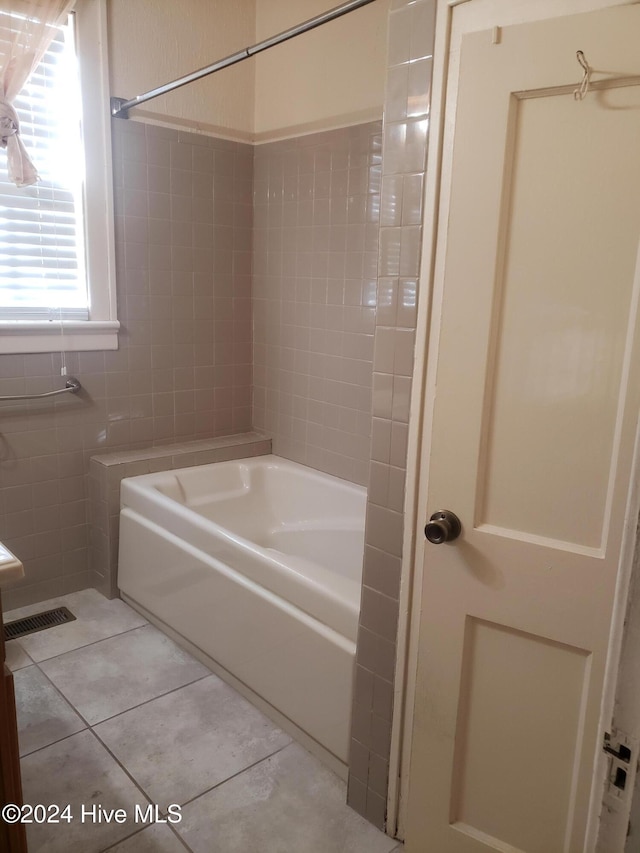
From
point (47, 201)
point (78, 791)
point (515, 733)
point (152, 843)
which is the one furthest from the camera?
point (47, 201)

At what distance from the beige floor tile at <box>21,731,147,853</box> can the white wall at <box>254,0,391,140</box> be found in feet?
8.31

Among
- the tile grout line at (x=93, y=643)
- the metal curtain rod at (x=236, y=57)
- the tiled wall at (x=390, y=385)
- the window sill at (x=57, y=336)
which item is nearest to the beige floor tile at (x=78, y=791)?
the tile grout line at (x=93, y=643)

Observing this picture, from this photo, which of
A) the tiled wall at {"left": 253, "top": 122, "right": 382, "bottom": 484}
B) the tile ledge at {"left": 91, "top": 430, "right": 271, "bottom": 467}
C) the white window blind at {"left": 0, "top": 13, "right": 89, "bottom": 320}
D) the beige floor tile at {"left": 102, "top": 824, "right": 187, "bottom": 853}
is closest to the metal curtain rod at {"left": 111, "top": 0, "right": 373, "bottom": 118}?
the white window blind at {"left": 0, "top": 13, "right": 89, "bottom": 320}

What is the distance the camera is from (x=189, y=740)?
198 cm

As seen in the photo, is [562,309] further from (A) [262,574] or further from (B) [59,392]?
(B) [59,392]

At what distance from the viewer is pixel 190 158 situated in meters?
2.94

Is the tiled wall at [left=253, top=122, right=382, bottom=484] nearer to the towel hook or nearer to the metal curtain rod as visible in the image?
the metal curtain rod

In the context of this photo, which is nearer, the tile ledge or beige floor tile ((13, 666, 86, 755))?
beige floor tile ((13, 666, 86, 755))

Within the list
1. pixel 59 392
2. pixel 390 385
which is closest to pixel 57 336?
pixel 59 392

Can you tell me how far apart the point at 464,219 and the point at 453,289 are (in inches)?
5.4

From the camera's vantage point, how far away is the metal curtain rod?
5.82 ft

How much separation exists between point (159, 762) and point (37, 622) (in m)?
1.03

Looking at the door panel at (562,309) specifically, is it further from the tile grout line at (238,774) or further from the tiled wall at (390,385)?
the tile grout line at (238,774)

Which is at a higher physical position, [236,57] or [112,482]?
[236,57]
